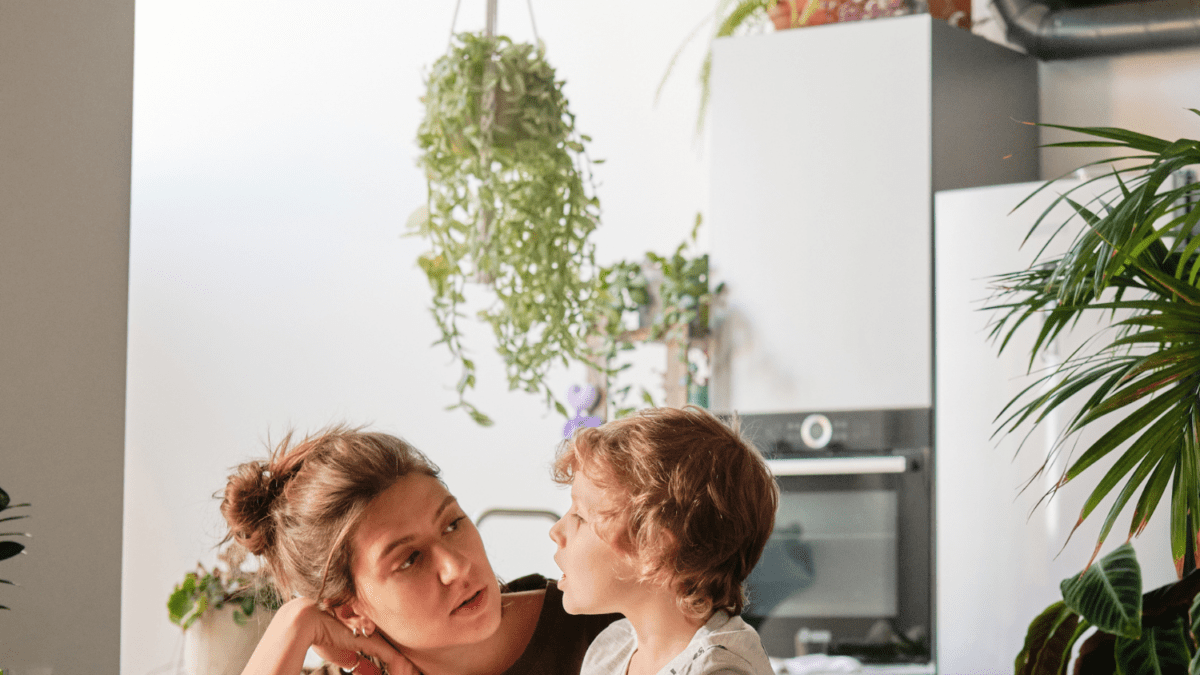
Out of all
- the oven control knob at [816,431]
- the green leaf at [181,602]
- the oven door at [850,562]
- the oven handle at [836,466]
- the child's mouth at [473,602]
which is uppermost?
the oven control knob at [816,431]

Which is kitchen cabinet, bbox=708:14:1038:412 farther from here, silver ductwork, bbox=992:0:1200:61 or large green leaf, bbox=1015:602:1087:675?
large green leaf, bbox=1015:602:1087:675

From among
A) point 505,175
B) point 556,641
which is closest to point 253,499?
point 556,641

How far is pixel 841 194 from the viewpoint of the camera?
301cm

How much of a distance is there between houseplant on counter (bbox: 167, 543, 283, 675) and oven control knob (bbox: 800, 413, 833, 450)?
5.67ft

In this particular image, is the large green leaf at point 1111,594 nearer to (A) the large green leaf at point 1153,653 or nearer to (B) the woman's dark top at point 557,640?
(A) the large green leaf at point 1153,653

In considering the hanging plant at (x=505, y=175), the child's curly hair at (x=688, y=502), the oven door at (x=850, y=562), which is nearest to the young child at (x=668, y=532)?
the child's curly hair at (x=688, y=502)

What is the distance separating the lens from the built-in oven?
113 inches

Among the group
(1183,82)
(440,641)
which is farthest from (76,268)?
(1183,82)

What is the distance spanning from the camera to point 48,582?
1.60 meters

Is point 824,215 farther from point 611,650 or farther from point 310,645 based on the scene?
point 310,645

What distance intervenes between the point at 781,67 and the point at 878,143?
0.34 m

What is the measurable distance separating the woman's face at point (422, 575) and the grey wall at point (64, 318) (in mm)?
484

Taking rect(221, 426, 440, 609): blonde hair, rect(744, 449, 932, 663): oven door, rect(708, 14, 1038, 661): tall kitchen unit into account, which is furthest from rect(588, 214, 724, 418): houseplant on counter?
rect(221, 426, 440, 609): blonde hair

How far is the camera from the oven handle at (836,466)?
2904 millimetres
